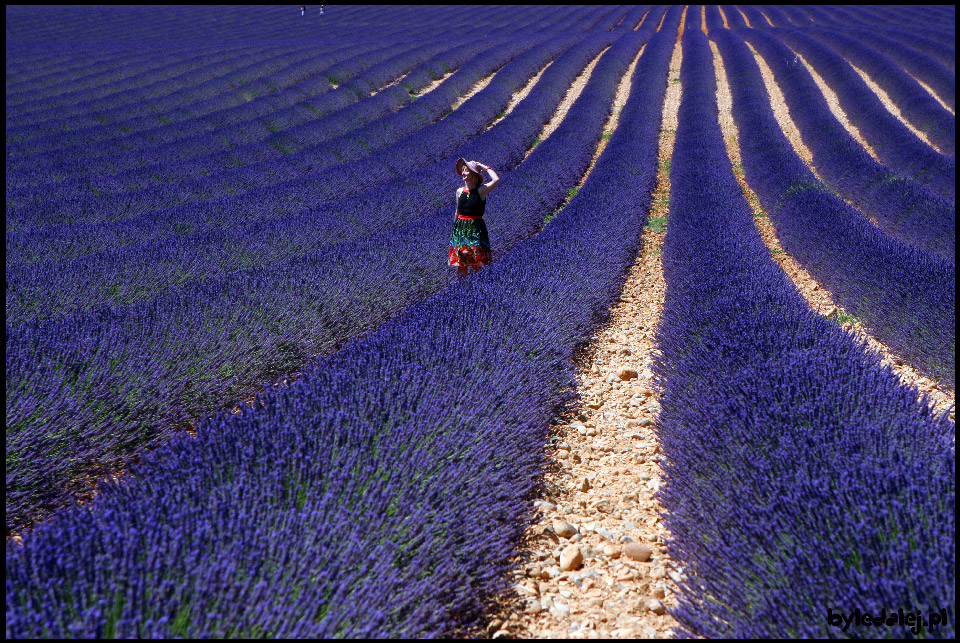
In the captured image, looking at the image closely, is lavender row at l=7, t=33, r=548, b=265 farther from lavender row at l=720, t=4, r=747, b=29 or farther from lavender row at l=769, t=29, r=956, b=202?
lavender row at l=720, t=4, r=747, b=29

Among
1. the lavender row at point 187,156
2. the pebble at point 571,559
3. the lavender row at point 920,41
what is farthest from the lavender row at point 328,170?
the lavender row at point 920,41

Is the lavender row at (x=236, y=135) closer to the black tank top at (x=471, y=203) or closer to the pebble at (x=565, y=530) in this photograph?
the black tank top at (x=471, y=203)

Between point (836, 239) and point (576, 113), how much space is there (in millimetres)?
7800

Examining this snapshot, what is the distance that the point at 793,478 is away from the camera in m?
1.70

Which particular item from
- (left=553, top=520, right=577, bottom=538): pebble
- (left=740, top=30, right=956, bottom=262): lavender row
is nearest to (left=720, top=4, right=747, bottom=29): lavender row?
(left=740, top=30, right=956, bottom=262): lavender row

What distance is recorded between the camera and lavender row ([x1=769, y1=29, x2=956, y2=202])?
26.5 ft

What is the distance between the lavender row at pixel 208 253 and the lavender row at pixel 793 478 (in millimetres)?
3039

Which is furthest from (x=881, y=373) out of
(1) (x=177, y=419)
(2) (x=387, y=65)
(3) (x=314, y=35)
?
(3) (x=314, y=35)

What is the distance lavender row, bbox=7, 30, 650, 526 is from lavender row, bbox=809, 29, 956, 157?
10.4 m

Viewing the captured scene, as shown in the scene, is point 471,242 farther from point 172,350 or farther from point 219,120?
point 219,120

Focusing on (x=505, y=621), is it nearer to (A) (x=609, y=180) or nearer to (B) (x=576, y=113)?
(A) (x=609, y=180)

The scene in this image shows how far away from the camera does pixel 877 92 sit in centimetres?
1464

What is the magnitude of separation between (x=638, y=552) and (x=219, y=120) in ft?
38.3

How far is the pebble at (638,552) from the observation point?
80.0 inches
